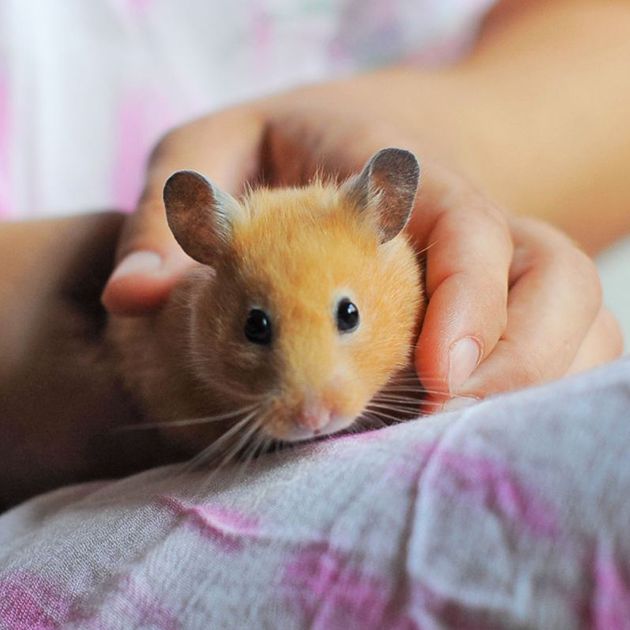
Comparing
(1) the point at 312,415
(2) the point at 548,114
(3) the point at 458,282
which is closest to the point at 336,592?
(1) the point at 312,415

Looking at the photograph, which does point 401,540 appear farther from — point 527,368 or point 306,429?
point 527,368

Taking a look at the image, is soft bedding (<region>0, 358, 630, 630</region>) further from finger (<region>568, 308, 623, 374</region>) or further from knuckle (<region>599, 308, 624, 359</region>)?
knuckle (<region>599, 308, 624, 359</region>)

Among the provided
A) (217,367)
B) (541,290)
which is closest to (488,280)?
(541,290)

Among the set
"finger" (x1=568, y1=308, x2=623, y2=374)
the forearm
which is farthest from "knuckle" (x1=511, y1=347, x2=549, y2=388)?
the forearm

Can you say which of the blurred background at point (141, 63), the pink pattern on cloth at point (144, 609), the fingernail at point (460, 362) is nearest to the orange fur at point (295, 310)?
the fingernail at point (460, 362)

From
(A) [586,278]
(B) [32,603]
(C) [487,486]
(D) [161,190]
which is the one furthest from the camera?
(D) [161,190]
